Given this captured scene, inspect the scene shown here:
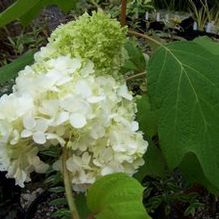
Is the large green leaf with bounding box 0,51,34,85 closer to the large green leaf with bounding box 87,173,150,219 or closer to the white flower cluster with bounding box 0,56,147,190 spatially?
the white flower cluster with bounding box 0,56,147,190

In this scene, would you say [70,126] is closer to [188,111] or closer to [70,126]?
[70,126]

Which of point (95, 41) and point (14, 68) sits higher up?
point (95, 41)

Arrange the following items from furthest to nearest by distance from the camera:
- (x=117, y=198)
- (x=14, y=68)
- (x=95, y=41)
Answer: (x=14, y=68), (x=95, y=41), (x=117, y=198)

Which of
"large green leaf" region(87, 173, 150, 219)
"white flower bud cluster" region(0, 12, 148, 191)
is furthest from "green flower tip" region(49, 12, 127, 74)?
"large green leaf" region(87, 173, 150, 219)

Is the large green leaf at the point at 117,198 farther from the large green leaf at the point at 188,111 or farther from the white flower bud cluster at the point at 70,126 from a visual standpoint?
the large green leaf at the point at 188,111

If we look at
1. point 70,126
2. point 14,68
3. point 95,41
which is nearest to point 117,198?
point 70,126

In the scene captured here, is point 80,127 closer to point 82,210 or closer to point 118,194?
point 118,194

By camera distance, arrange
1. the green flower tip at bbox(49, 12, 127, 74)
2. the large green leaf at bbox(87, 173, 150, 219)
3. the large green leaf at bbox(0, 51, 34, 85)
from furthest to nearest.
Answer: the large green leaf at bbox(0, 51, 34, 85)
the green flower tip at bbox(49, 12, 127, 74)
the large green leaf at bbox(87, 173, 150, 219)
